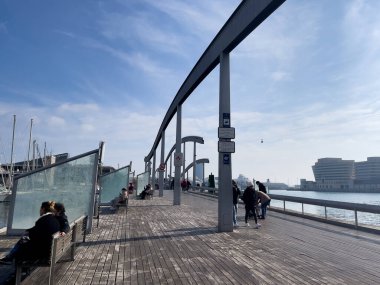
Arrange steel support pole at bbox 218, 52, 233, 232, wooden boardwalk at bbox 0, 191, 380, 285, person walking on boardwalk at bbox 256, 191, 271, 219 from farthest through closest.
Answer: person walking on boardwalk at bbox 256, 191, 271, 219 → steel support pole at bbox 218, 52, 233, 232 → wooden boardwalk at bbox 0, 191, 380, 285

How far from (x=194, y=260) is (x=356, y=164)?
345ft

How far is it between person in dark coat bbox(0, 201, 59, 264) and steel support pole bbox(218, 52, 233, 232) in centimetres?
643

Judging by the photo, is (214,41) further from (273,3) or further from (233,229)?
(233,229)

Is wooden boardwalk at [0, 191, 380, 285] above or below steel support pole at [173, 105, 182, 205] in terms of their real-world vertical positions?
below

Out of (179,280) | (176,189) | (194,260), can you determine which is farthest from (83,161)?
(176,189)

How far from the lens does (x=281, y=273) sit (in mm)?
5602

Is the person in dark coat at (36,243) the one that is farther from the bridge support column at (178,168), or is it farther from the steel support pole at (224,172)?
the bridge support column at (178,168)

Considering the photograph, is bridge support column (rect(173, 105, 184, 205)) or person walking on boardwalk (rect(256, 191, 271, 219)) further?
bridge support column (rect(173, 105, 184, 205))

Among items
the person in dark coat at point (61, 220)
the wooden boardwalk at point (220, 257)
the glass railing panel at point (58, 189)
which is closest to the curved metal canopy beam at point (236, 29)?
the glass railing panel at point (58, 189)

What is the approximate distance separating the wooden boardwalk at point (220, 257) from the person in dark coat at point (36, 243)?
0.64 meters

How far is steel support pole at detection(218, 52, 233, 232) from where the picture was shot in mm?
10352

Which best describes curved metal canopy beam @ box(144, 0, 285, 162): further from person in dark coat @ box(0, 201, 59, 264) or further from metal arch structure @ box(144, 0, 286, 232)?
person in dark coat @ box(0, 201, 59, 264)

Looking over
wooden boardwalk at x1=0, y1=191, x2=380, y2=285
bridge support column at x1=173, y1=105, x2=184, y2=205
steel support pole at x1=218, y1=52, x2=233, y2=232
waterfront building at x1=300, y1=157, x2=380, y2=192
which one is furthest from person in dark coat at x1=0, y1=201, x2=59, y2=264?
waterfront building at x1=300, y1=157, x2=380, y2=192

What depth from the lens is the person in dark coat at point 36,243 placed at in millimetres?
4465
